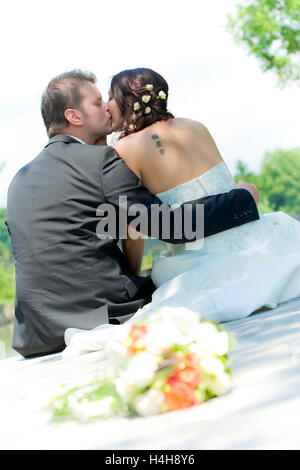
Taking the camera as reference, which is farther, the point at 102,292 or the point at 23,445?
the point at 102,292

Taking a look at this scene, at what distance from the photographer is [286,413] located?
2090mm

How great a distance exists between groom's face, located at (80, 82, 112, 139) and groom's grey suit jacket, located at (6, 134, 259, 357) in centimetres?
48

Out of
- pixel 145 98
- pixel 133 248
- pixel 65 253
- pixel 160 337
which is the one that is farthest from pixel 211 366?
pixel 145 98

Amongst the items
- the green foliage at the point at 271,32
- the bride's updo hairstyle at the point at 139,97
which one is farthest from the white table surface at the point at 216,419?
the green foliage at the point at 271,32

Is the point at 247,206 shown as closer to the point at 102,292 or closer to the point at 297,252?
the point at 297,252

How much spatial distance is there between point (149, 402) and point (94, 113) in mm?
3174

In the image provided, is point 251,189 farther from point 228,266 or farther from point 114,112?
point 114,112

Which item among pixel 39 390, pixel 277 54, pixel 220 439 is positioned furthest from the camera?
pixel 277 54

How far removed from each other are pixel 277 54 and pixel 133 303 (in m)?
21.7

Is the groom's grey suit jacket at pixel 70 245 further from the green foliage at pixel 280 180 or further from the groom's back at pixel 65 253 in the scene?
the green foliage at pixel 280 180

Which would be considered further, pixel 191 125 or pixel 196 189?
pixel 191 125

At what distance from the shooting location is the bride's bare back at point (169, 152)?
4789 mm

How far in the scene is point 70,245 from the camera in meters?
4.59

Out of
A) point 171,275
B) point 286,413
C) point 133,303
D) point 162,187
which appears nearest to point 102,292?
point 133,303
